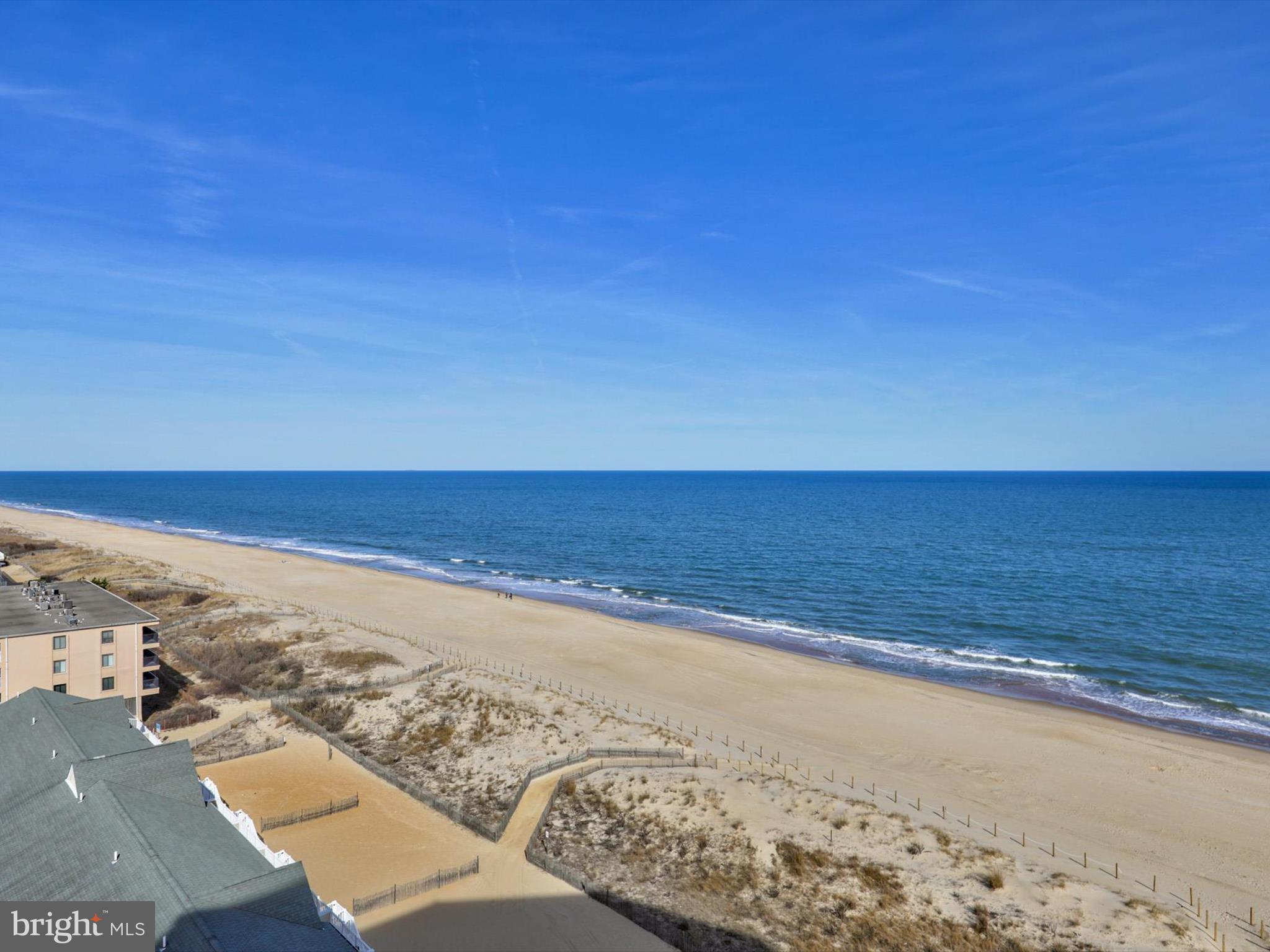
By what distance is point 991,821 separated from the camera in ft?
115

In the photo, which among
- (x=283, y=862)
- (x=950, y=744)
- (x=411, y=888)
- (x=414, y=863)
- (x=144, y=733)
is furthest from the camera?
(x=950, y=744)

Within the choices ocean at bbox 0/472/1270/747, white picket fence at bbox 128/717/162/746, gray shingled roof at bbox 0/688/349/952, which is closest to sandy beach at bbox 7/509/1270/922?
ocean at bbox 0/472/1270/747

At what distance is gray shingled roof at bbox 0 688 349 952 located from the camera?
1794 cm

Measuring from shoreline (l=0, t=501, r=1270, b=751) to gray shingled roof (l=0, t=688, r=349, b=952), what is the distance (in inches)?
1979

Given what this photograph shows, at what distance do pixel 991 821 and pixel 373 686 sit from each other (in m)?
37.9

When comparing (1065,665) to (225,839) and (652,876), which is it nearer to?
(652,876)

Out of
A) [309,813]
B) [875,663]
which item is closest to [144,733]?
[309,813]

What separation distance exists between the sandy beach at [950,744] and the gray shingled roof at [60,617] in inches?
991

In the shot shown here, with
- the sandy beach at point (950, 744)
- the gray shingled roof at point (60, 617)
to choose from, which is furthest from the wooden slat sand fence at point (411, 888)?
the gray shingled roof at point (60, 617)

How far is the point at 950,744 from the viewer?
1774 inches

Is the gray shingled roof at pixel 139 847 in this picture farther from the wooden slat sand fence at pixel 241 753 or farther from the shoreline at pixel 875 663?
the shoreline at pixel 875 663

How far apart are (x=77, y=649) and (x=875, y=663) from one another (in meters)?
57.2

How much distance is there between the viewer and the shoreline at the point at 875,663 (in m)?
49.1

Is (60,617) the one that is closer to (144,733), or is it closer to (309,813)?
(144,733)
